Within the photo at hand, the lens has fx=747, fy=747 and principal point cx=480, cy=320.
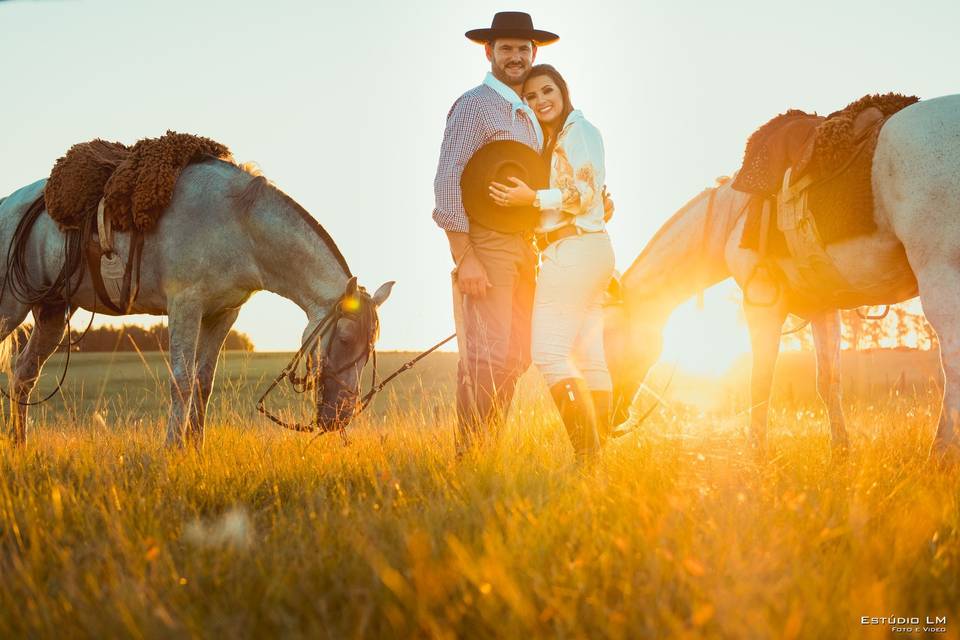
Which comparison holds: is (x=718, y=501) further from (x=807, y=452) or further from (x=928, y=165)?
(x=928, y=165)

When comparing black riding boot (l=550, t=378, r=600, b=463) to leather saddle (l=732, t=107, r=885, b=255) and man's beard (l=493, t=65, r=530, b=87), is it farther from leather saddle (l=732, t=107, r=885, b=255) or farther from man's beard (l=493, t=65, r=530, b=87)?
leather saddle (l=732, t=107, r=885, b=255)

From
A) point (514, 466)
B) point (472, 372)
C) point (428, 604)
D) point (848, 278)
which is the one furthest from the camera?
point (848, 278)

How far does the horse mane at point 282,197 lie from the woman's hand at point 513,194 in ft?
7.04

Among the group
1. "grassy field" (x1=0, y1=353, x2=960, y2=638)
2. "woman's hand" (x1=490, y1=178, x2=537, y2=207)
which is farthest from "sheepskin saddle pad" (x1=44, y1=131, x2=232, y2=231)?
"woman's hand" (x1=490, y1=178, x2=537, y2=207)

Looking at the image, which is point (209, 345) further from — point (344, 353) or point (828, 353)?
point (828, 353)

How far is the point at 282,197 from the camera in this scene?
568cm

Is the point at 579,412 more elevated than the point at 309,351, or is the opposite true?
the point at 309,351

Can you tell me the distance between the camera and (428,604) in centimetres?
184

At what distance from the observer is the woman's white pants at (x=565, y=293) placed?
3.60m

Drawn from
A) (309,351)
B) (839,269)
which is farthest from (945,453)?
(309,351)

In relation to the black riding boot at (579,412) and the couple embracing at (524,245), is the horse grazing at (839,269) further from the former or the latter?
the black riding boot at (579,412)

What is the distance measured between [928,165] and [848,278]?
0.83 metres

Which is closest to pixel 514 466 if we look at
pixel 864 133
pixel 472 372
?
pixel 472 372

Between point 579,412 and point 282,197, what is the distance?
3.18 metres
